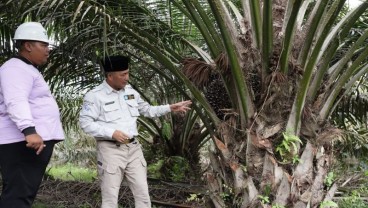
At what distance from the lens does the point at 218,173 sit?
3857mm

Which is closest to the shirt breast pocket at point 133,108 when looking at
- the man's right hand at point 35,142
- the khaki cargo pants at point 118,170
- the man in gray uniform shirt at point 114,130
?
the man in gray uniform shirt at point 114,130

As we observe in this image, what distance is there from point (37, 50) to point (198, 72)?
1.32 metres

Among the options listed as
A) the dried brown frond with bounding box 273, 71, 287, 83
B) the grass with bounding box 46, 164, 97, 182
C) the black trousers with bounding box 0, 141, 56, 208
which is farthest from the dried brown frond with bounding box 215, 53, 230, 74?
the grass with bounding box 46, 164, 97, 182

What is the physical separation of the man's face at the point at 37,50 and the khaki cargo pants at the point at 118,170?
0.85 meters

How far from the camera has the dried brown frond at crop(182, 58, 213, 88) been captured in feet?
12.9

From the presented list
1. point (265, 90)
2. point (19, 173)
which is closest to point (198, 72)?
point (265, 90)

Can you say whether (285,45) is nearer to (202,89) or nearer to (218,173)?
(202,89)

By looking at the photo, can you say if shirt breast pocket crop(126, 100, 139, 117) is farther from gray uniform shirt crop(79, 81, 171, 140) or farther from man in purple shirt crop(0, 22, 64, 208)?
man in purple shirt crop(0, 22, 64, 208)

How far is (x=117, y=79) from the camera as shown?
3.77 m

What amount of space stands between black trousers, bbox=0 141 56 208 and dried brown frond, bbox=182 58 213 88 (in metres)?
1.40

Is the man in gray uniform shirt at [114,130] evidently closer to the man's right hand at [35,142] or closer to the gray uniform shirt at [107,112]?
the gray uniform shirt at [107,112]

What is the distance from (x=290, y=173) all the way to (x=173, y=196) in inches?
87.6

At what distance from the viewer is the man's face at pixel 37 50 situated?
10.3 ft

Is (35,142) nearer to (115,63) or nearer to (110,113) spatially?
(110,113)
